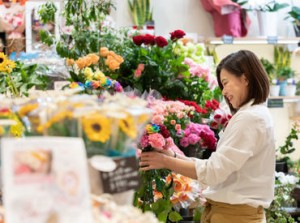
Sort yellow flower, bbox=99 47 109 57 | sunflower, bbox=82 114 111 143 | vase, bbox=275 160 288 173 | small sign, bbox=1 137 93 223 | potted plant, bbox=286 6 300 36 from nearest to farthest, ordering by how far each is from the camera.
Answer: small sign, bbox=1 137 93 223 → sunflower, bbox=82 114 111 143 → yellow flower, bbox=99 47 109 57 → vase, bbox=275 160 288 173 → potted plant, bbox=286 6 300 36

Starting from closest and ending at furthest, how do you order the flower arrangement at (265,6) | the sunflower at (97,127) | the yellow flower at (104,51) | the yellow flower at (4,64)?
1. the sunflower at (97,127)
2. the yellow flower at (4,64)
3. the yellow flower at (104,51)
4. the flower arrangement at (265,6)

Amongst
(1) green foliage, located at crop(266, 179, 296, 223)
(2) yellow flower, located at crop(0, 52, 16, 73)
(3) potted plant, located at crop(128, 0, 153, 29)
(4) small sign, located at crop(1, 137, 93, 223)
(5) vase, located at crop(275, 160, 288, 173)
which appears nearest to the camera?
(4) small sign, located at crop(1, 137, 93, 223)

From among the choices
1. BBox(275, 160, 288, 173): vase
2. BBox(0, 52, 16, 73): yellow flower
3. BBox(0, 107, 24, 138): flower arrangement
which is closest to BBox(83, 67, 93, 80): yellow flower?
BBox(0, 52, 16, 73): yellow flower

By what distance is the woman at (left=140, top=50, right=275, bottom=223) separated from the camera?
252 centimetres

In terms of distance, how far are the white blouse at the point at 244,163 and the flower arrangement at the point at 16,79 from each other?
0.79 m

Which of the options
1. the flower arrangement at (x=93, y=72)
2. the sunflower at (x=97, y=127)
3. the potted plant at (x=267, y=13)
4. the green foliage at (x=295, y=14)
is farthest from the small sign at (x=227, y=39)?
the sunflower at (x=97, y=127)

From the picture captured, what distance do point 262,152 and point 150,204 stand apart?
547mm

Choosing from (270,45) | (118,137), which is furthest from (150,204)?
(270,45)

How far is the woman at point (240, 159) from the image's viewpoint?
2523 mm

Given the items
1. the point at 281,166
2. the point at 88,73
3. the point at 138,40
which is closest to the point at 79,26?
the point at 138,40

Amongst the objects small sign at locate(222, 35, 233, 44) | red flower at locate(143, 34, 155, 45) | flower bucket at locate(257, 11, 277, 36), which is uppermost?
red flower at locate(143, 34, 155, 45)

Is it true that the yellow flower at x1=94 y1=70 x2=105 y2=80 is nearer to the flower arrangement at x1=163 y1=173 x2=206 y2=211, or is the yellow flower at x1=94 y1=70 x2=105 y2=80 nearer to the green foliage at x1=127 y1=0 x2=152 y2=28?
the flower arrangement at x1=163 y1=173 x2=206 y2=211

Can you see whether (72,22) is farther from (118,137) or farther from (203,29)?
(203,29)

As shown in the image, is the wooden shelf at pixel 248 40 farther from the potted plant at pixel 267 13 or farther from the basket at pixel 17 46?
the basket at pixel 17 46
